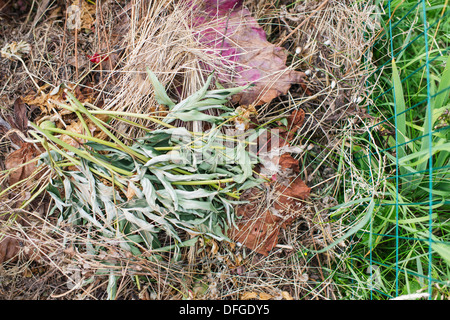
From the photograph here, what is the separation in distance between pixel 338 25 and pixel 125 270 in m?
1.63

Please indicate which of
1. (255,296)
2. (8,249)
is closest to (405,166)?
(255,296)

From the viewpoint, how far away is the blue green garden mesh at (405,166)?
1.30 meters

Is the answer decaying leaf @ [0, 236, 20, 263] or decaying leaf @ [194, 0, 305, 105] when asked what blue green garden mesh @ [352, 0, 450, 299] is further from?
decaying leaf @ [0, 236, 20, 263]

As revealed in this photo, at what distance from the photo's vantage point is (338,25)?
60.6 inches

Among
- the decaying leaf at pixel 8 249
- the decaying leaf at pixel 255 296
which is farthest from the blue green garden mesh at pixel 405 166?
the decaying leaf at pixel 8 249

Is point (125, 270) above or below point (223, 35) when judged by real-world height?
below

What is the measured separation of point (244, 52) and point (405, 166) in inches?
37.4

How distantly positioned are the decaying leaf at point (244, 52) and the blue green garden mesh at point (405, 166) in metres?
0.49

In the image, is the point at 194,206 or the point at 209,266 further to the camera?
the point at 209,266

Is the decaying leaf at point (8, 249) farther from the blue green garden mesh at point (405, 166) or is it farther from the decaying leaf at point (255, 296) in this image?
the blue green garden mesh at point (405, 166)
